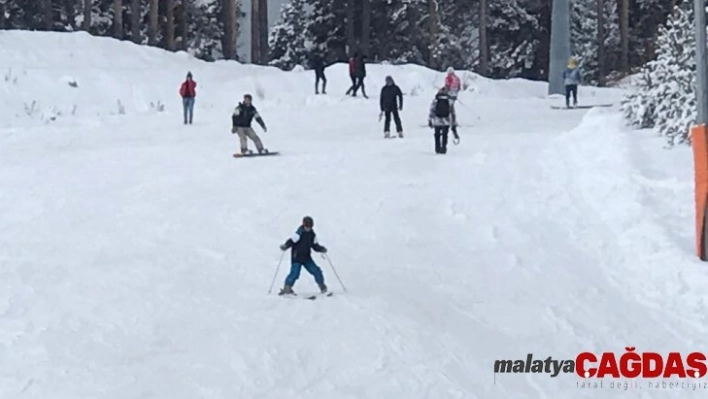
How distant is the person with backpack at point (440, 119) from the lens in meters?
22.5

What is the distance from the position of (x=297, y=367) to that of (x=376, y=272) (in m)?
3.66

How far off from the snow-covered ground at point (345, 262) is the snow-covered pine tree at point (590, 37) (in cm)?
3243

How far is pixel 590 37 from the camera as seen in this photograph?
197ft

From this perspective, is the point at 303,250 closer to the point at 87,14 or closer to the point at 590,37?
the point at 87,14

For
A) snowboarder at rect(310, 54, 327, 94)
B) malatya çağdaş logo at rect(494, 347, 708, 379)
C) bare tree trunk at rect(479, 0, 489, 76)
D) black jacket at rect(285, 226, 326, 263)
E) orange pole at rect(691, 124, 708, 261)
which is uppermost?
bare tree trunk at rect(479, 0, 489, 76)

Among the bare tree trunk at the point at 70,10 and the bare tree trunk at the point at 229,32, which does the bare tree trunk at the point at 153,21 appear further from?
the bare tree trunk at the point at 70,10

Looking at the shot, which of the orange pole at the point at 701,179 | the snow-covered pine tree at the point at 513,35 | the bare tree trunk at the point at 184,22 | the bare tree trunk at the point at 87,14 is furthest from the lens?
the snow-covered pine tree at the point at 513,35

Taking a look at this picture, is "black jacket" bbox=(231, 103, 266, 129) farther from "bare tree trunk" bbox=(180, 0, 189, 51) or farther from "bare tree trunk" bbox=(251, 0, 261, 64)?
"bare tree trunk" bbox=(180, 0, 189, 51)

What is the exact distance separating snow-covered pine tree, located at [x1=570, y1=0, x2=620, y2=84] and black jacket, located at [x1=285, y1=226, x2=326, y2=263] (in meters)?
46.6

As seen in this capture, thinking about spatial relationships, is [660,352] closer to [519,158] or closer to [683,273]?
[683,273]

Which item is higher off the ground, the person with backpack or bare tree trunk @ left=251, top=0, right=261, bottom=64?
bare tree trunk @ left=251, top=0, right=261, bottom=64

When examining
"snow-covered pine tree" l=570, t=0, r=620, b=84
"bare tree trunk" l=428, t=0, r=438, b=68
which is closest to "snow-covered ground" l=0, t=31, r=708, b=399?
"bare tree trunk" l=428, t=0, r=438, b=68

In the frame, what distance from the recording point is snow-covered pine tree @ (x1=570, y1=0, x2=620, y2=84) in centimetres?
5819

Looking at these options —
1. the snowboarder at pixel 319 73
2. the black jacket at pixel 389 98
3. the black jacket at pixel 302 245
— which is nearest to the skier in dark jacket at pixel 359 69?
the snowboarder at pixel 319 73
